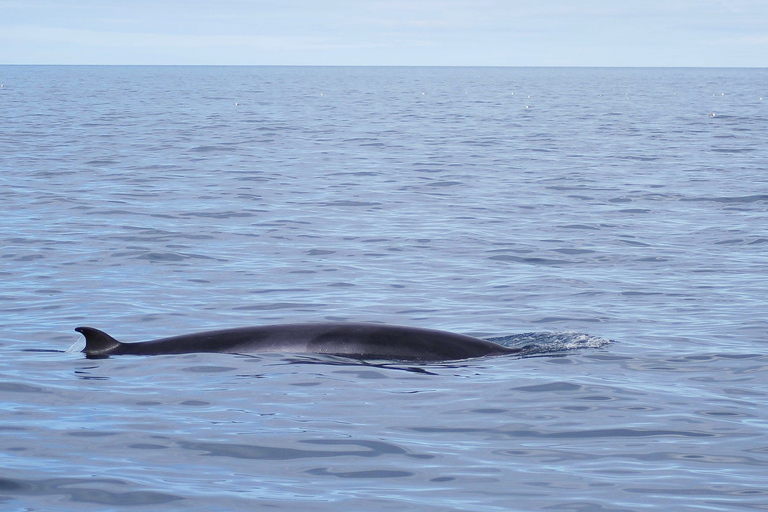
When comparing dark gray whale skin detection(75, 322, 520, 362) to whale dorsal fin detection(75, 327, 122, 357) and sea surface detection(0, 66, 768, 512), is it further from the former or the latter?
sea surface detection(0, 66, 768, 512)

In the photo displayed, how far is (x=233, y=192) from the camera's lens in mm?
24672

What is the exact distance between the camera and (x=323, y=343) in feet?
32.6

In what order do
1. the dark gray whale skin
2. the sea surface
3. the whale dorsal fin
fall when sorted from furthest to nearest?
the whale dorsal fin < the dark gray whale skin < the sea surface

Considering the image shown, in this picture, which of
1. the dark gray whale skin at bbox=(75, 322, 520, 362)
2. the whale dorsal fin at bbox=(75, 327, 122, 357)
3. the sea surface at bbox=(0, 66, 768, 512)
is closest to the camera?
the sea surface at bbox=(0, 66, 768, 512)

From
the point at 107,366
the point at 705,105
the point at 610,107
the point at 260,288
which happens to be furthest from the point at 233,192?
the point at 705,105

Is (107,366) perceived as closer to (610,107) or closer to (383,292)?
(383,292)

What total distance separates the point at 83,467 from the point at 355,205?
16120 millimetres

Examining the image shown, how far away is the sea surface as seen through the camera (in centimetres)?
677

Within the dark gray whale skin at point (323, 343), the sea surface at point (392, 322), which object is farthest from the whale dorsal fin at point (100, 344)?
the sea surface at point (392, 322)

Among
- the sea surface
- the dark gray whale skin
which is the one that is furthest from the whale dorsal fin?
the sea surface

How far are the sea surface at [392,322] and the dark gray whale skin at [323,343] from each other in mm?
203

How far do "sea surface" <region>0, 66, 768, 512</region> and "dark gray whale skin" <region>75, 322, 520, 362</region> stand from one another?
0.20m

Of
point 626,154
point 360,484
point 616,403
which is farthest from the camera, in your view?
point 626,154

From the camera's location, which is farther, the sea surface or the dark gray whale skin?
the dark gray whale skin
